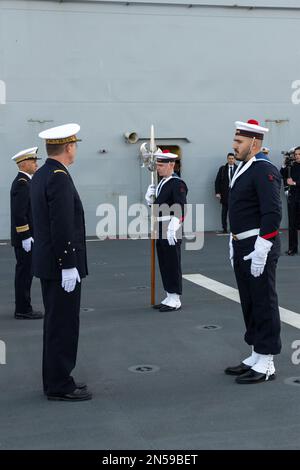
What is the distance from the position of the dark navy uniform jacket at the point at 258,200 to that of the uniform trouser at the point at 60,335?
4.20ft

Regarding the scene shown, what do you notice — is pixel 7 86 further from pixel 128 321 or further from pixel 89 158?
pixel 128 321

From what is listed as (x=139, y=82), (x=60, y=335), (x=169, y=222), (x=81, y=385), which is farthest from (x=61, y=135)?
(x=139, y=82)

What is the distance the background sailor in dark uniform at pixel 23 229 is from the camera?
7.38 meters

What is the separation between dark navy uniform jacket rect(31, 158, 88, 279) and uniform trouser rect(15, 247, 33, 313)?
8.81 feet

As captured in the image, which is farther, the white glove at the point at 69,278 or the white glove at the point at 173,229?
the white glove at the point at 173,229

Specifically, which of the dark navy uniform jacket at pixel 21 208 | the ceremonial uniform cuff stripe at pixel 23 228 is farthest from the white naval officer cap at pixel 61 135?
the ceremonial uniform cuff stripe at pixel 23 228

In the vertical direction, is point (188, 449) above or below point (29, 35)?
A: below

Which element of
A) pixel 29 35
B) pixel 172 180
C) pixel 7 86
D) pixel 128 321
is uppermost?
pixel 29 35

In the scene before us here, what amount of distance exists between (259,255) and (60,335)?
1461mm

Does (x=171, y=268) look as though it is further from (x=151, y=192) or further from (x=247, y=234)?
(x=247, y=234)

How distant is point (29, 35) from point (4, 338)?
1074cm

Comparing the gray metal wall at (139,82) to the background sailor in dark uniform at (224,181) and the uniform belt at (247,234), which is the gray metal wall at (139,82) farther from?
the uniform belt at (247,234)
